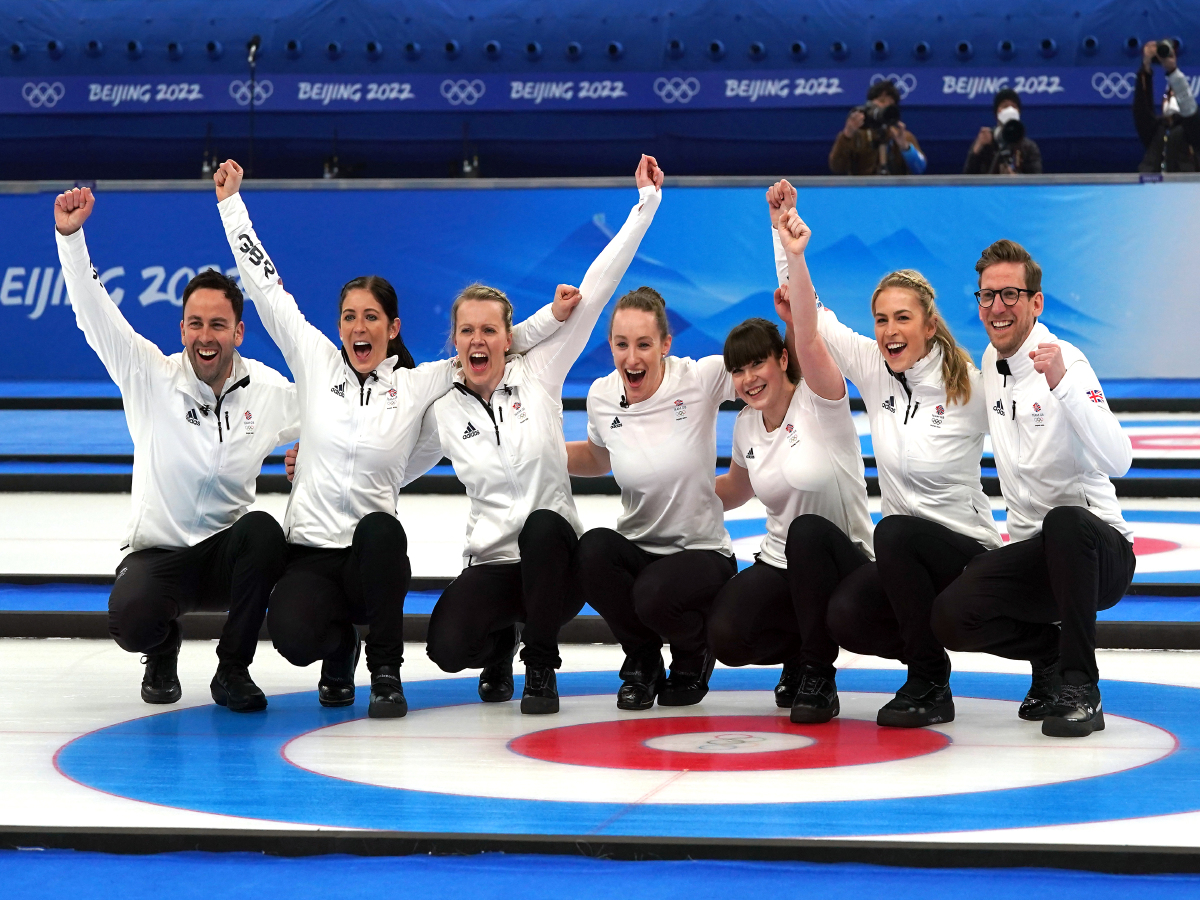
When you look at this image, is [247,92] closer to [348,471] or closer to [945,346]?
[348,471]

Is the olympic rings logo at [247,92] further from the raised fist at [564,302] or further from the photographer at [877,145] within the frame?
the raised fist at [564,302]

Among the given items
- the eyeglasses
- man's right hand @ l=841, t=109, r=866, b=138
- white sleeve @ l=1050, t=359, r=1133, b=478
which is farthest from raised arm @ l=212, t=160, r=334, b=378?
man's right hand @ l=841, t=109, r=866, b=138

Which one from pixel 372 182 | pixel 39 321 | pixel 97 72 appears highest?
pixel 97 72

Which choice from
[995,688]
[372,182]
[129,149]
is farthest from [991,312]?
[129,149]

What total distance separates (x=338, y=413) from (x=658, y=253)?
5.60m

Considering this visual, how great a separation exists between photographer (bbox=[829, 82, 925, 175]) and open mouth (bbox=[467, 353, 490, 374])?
7.37m

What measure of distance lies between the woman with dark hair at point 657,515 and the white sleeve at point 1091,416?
34.6 inches

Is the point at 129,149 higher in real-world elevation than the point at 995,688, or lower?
higher

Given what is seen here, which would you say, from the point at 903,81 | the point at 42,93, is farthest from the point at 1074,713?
the point at 42,93

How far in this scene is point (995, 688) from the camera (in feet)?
12.2

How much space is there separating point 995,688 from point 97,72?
13719 mm

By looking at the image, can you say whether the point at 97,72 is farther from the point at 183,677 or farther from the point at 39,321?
the point at 183,677

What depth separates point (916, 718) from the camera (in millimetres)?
3254

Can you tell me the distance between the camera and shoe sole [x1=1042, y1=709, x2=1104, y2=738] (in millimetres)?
3109
